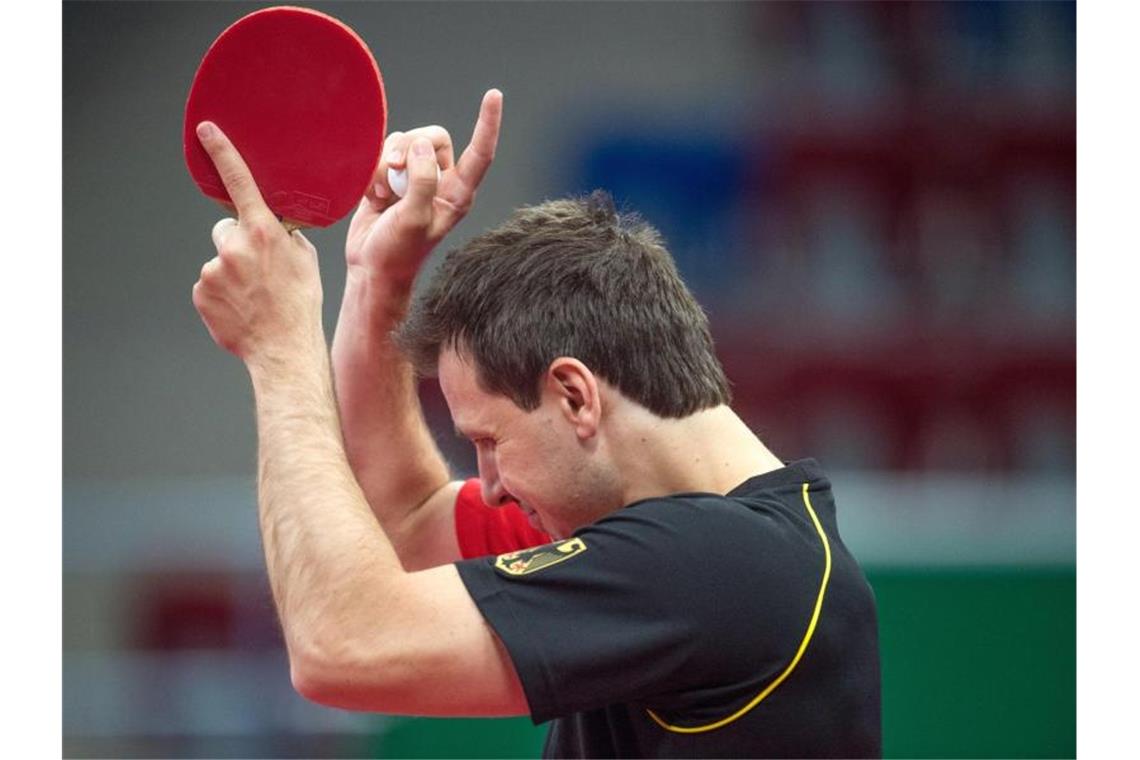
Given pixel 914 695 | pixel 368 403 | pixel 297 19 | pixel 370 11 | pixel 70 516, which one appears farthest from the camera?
pixel 370 11

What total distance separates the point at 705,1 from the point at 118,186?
7.55 ft

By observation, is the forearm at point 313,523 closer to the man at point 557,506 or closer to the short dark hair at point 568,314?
the man at point 557,506

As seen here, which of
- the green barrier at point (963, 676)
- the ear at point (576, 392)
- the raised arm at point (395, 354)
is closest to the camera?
the ear at point (576, 392)

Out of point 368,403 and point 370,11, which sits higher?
point 370,11

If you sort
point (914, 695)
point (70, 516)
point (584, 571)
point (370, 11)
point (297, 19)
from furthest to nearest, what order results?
1. point (370, 11)
2. point (70, 516)
3. point (914, 695)
4. point (297, 19)
5. point (584, 571)

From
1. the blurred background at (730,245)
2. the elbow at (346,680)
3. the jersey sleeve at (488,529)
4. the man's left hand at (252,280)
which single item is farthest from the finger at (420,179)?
the blurred background at (730,245)

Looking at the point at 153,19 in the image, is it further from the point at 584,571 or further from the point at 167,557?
the point at 584,571

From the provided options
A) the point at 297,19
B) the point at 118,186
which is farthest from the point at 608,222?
the point at 118,186

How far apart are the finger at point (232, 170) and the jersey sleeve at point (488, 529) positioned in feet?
2.44

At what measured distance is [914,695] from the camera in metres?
4.54

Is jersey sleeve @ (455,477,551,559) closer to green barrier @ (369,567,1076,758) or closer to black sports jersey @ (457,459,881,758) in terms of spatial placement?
black sports jersey @ (457,459,881,758)

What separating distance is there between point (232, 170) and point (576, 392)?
0.52m

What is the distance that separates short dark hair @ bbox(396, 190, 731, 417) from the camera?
183 centimetres

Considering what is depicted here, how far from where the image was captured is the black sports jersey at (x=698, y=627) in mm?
1589
